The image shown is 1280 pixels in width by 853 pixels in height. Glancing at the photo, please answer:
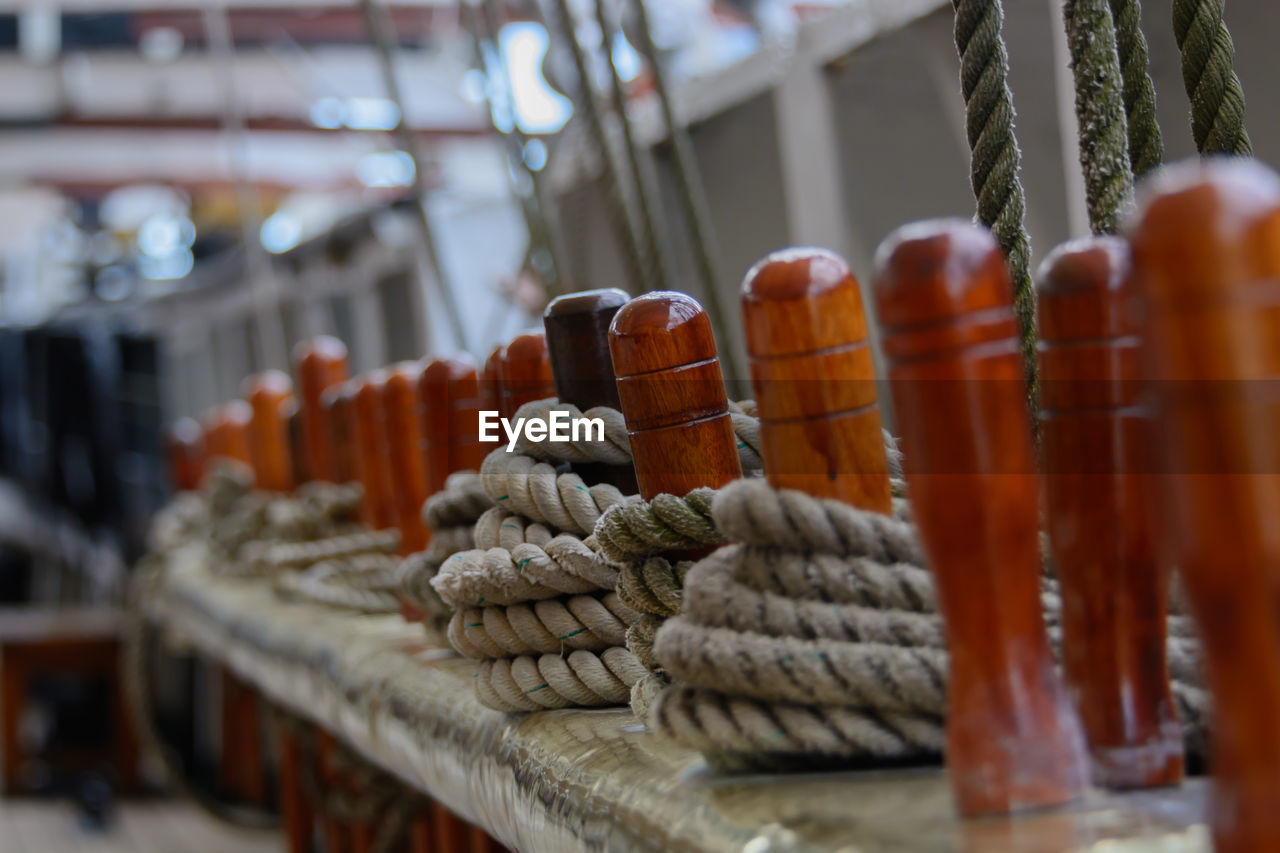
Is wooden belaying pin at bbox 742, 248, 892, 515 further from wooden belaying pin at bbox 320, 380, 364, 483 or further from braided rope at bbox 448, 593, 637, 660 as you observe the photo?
wooden belaying pin at bbox 320, 380, 364, 483

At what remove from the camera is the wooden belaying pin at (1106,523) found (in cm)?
42

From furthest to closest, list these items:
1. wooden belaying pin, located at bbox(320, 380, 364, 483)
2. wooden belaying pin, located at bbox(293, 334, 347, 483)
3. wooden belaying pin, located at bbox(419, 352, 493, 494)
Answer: wooden belaying pin, located at bbox(293, 334, 347, 483) < wooden belaying pin, located at bbox(320, 380, 364, 483) < wooden belaying pin, located at bbox(419, 352, 493, 494)

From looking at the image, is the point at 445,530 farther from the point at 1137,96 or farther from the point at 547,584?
the point at 1137,96

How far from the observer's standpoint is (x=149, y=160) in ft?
20.2

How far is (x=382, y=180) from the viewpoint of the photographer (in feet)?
20.8

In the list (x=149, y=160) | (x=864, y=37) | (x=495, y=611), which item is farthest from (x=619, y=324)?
(x=149, y=160)

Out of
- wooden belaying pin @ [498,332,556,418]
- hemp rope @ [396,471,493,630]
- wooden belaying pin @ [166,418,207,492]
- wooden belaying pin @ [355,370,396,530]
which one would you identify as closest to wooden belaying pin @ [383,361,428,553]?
wooden belaying pin @ [355,370,396,530]

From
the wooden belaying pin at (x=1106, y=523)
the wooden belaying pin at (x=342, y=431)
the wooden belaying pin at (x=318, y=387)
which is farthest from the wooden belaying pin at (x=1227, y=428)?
the wooden belaying pin at (x=318, y=387)

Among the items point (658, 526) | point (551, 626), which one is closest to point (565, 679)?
point (551, 626)

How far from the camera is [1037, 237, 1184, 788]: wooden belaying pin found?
417 millimetres

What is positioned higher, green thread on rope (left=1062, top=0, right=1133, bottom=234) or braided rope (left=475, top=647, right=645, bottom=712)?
green thread on rope (left=1062, top=0, right=1133, bottom=234)

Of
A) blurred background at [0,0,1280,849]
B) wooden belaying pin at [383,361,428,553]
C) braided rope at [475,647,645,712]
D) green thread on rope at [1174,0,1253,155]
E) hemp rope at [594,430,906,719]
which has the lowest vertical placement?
braided rope at [475,647,645,712]

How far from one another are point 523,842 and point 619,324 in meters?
0.25

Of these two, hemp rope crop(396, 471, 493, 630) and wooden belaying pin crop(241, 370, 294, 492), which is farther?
wooden belaying pin crop(241, 370, 294, 492)
